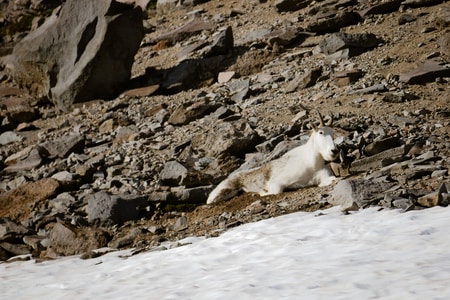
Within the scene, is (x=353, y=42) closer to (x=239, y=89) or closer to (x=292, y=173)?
(x=239, y=89)

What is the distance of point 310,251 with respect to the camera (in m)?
8.83

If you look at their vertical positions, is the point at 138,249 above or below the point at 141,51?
below

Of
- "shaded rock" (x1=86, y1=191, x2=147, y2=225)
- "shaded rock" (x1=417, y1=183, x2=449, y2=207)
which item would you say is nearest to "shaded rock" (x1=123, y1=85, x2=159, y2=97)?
"shaded rock" (x1=86, y1=191, x2=147, y2=225)

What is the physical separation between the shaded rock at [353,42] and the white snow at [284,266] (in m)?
10.4

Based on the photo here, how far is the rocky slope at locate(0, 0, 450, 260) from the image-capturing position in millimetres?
12203

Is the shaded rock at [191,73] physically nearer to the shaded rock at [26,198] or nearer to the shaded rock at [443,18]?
the shaded rock at [443,18]

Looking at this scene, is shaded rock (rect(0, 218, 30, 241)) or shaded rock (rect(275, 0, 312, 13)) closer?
shaded rock (rect(0, 218, 30, 241))

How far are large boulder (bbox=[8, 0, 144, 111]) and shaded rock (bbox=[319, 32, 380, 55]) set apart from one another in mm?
6441

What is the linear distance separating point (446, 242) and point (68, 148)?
13.0m

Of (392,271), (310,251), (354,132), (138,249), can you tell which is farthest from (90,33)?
(392,271)

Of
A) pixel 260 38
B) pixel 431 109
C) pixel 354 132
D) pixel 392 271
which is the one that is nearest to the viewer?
pixel 392 271

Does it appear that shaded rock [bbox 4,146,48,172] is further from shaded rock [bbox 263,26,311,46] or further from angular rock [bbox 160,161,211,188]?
shaded rock [bbox 263,26,311,46]

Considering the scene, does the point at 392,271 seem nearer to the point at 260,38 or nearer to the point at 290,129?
the point at 290,129

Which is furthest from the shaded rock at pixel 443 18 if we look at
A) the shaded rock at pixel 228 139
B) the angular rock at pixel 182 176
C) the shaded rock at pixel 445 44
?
the angular rock at pixel 182 176
